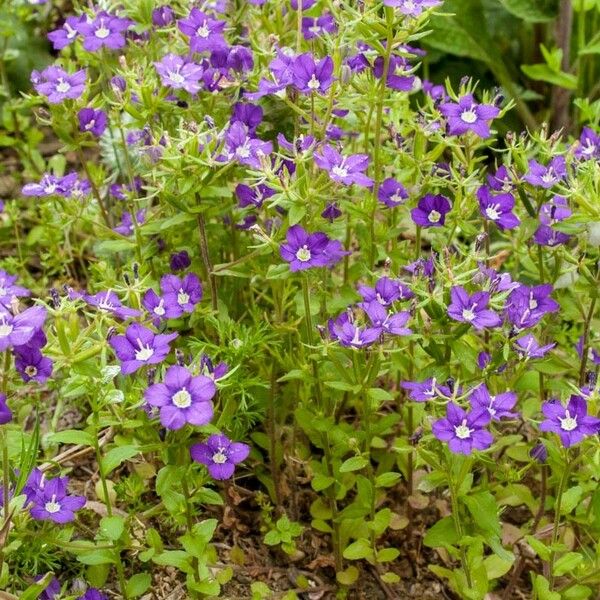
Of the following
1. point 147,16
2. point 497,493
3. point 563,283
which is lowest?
point 497,493

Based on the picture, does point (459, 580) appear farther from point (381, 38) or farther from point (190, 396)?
point (381, 38)

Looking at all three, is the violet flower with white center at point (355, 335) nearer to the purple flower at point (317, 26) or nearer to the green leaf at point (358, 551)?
the green leaf at point (358, 551)

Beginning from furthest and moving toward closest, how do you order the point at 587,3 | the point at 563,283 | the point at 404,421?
1. the point at 587,3
2. the point at 404,421
3. the point at 563,283

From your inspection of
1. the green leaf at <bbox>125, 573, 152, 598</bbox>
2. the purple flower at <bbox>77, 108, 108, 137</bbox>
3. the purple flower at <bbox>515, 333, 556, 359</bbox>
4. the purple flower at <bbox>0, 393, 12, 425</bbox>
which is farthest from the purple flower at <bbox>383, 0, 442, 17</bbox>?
the green leaf at <bbox>125, 573, 152, 598</bbox>

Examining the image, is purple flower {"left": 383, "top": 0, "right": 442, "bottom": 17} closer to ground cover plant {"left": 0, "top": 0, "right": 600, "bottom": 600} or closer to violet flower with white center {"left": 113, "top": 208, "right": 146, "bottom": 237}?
ground cover plant {"left": 0, "top": 0, "right": 600, "bottom": 600}

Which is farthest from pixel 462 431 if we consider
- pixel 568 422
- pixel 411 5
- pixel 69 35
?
pixel 69 35

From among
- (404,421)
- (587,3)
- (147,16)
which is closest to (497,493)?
(404,421)

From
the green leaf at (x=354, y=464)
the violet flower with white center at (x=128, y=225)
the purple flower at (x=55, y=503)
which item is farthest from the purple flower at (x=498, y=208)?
the purple flower at (x=55, y=503)
